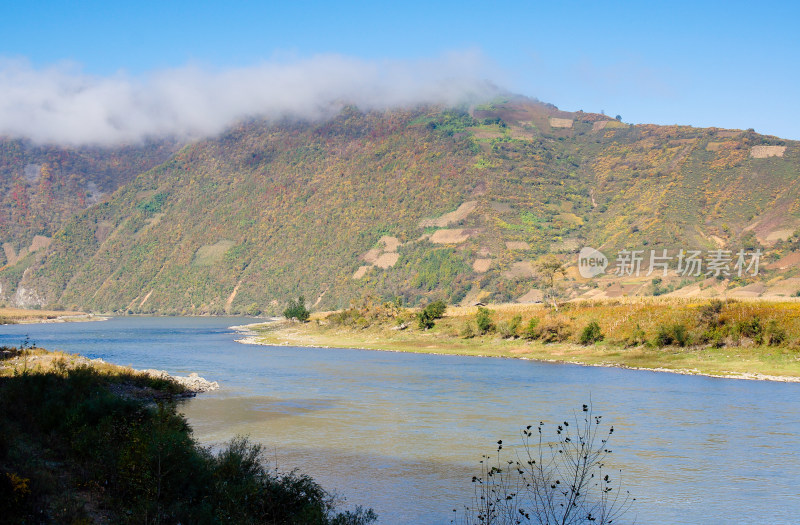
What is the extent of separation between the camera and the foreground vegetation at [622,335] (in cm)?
4934

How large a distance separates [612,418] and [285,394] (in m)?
18.7

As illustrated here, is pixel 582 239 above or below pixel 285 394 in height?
above

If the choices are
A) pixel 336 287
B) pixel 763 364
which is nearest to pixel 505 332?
pixel 763 364

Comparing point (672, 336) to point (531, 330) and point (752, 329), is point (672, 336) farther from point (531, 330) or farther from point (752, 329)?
point (531, 330)

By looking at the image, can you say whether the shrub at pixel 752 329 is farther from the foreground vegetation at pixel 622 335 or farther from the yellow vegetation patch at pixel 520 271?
the yellow vegetation patch at pixel 520 271

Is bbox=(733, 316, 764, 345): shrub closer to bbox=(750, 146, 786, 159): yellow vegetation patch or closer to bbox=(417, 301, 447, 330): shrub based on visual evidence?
bbox=(417, 301, 447, 330): shrub

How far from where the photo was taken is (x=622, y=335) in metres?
60.6

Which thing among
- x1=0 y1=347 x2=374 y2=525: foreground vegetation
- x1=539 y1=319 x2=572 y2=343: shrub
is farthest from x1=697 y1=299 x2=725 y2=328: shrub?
x1=0 y1=347 x2=374 y2=525: foreground vegetation

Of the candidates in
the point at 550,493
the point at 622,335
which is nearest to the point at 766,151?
the point at 622,335

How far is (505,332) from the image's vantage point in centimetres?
7256

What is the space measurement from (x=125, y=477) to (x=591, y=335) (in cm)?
5474

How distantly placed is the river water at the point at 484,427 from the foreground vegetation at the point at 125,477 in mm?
3746

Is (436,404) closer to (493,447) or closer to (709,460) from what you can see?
(493,447)

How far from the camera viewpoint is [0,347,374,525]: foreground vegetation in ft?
39.6
